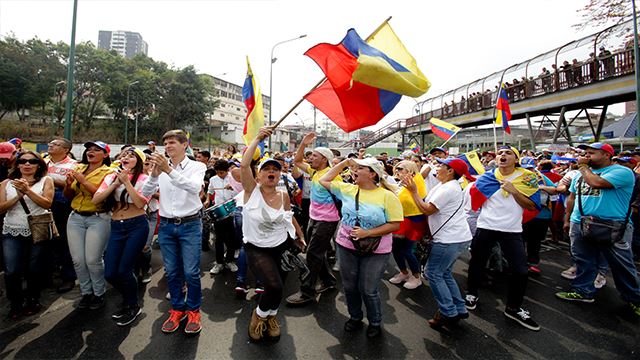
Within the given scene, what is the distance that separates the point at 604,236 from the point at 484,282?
1.56 m

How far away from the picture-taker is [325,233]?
4148 millimetres

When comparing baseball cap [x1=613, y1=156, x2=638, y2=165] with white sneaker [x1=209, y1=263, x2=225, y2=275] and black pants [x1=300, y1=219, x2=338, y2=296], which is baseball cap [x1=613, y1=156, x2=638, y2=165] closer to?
black pants [x1=300, y1=219, x2=338, y2=296]

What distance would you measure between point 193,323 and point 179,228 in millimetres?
974

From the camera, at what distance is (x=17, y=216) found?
136 inches

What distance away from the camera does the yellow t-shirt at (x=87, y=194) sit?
350cm

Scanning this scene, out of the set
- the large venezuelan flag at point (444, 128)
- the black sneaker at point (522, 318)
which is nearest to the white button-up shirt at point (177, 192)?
the black sneaker at point (522, 318)

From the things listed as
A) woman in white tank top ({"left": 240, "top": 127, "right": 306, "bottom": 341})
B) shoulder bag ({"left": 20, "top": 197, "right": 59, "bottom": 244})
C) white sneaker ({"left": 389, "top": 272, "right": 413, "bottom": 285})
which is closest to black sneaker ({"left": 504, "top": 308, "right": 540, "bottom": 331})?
white sneaker ({"left": 389, "top": 272, "right": 413, "bottom": 285})

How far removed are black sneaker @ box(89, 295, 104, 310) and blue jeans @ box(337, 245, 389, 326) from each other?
289cm

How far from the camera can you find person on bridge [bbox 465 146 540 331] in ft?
11.8

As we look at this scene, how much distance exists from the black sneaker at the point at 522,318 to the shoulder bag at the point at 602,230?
4.24ft

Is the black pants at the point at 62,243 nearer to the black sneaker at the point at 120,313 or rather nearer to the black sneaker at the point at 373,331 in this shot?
the black sneaker at the point at 120,313

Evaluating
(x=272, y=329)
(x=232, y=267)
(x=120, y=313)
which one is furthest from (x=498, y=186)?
(x=120, y=313)

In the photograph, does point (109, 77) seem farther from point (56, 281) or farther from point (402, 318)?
point (402, 318)

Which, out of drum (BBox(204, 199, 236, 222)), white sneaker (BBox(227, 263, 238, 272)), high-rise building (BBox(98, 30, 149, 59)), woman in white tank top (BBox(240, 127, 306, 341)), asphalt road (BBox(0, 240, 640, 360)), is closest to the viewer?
asphalt road (BBox(0, 240, 640, 360))
